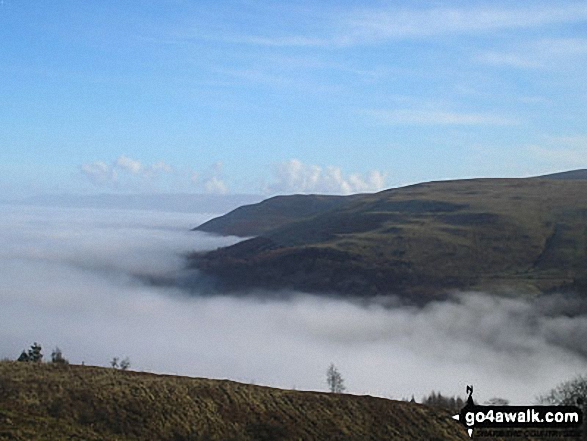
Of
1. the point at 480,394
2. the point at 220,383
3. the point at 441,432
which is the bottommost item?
the point at 480,394

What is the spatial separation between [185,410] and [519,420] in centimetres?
2422

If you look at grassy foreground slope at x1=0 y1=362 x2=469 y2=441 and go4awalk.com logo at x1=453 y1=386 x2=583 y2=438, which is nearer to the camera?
grassy foreground slope at x1=0 y1=362 x2=469 y2=441

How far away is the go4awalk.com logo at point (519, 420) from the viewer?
4794 centimetres

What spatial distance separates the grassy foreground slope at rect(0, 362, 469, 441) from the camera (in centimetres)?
4238

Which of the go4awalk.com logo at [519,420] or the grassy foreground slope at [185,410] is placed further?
the go4awalk.com logo at [519,420]

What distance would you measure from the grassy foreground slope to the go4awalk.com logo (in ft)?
5.07

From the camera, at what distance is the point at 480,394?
561ft

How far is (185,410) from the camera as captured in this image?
46.8 meters

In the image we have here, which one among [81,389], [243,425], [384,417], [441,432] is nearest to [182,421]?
[243,425]

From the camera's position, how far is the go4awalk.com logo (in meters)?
47.9

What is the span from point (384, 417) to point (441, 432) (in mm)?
4334

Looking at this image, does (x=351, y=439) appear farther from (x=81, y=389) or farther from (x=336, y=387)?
(x=336, y=387)

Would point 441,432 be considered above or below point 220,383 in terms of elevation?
below

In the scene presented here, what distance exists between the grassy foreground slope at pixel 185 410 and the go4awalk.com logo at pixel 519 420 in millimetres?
1546
